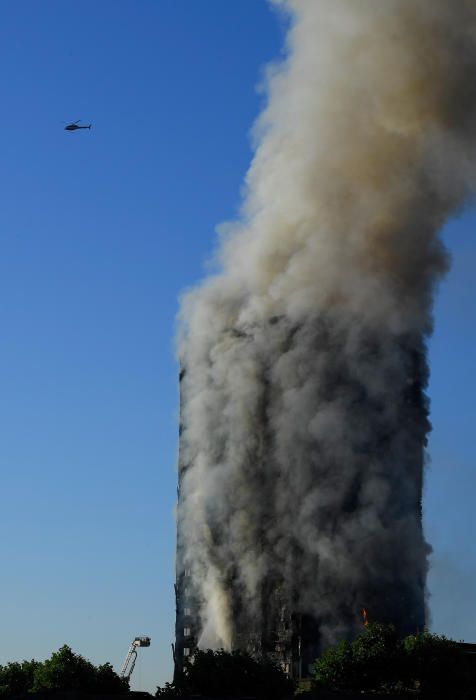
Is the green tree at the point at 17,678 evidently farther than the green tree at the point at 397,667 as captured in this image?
Yes

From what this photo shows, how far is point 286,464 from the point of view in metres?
178

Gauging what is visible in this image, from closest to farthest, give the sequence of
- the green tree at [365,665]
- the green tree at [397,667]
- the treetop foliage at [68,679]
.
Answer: the green tree at [397,667], the green tree at [365,665], the treetop foliage at [68,679]

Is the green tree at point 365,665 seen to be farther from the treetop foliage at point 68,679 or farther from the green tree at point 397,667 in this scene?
the treetop foliage at point 68,679

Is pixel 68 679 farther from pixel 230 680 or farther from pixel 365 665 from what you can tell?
pixel 365 665

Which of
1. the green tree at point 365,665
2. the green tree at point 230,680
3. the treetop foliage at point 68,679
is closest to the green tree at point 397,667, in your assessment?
the green tree at point 365,665

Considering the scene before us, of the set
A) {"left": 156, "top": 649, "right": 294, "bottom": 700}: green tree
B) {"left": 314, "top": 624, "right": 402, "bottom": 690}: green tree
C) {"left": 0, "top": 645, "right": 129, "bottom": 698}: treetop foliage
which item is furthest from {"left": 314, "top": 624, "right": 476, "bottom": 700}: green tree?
{"left": 0, "top": 645, "right": 129, "bottom": 698}: treetop foliage

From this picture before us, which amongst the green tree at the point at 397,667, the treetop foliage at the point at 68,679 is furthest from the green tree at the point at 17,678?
the green tree at the point at 397,667

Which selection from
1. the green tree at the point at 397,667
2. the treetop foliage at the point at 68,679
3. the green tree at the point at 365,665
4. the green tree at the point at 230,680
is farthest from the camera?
the treetop foliage at the point at 68,679

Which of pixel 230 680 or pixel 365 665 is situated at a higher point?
pixel 365 665

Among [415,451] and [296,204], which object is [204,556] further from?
[296,204]

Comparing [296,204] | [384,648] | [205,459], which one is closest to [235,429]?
[205,459]

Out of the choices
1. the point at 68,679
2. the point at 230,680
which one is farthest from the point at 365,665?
the point at 68,679

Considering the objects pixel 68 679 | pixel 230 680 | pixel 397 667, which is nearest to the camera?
pixel 397 667

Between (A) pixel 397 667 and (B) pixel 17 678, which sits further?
(B) pixel 17 678
